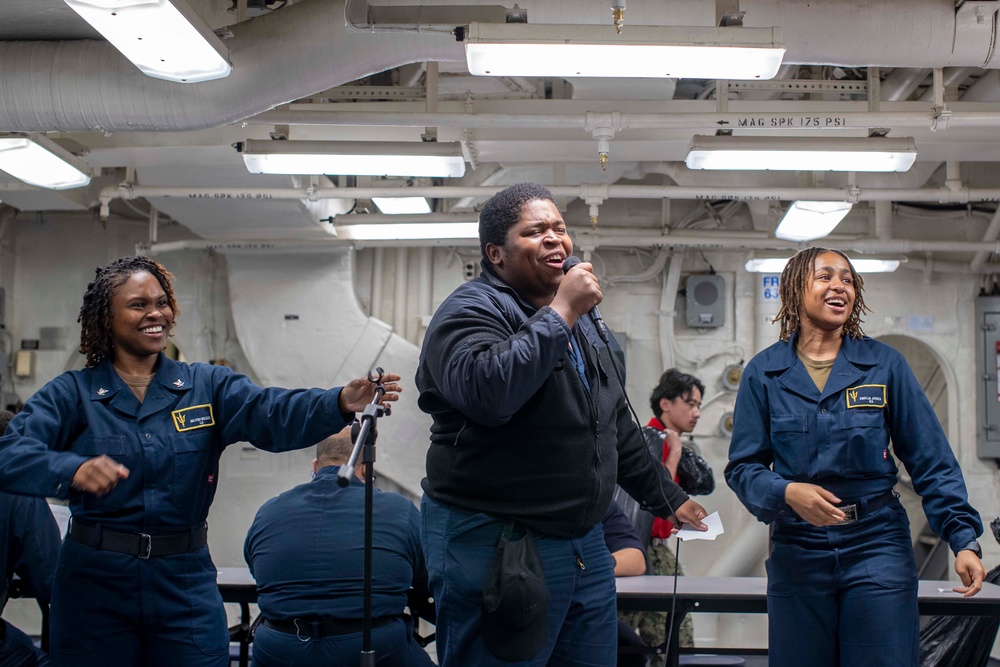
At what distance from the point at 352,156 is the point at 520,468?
2.93 m

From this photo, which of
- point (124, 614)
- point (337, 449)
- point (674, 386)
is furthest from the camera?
point (674, 386)

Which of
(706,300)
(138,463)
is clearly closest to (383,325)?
(706,300)

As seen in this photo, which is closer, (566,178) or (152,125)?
(152,125)

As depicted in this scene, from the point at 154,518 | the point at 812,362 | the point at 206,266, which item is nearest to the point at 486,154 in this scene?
the point at 206,266

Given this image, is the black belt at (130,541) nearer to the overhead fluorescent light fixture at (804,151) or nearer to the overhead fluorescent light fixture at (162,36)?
the overhead fluorescent light fixture at (162,36)

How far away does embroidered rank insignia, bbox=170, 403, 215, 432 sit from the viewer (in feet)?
8.87

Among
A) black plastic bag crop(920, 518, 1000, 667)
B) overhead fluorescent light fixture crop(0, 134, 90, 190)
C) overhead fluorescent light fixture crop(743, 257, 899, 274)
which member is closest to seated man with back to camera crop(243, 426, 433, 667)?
overhead fluorescent light fixture crop(0, 134, 90, 190)

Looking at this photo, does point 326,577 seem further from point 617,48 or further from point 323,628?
point 617,48

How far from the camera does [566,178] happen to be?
6.52 m

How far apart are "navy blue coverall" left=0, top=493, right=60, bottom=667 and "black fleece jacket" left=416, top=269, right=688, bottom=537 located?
7.19ft

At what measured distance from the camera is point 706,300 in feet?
24.0

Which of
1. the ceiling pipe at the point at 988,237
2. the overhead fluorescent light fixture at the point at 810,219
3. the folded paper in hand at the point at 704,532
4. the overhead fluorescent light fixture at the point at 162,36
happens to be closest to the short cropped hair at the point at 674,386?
the overhead fluorescent light fixture at the point at 810,219

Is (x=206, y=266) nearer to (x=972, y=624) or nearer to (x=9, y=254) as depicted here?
(x=9, y=254)

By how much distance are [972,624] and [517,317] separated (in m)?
3.95
